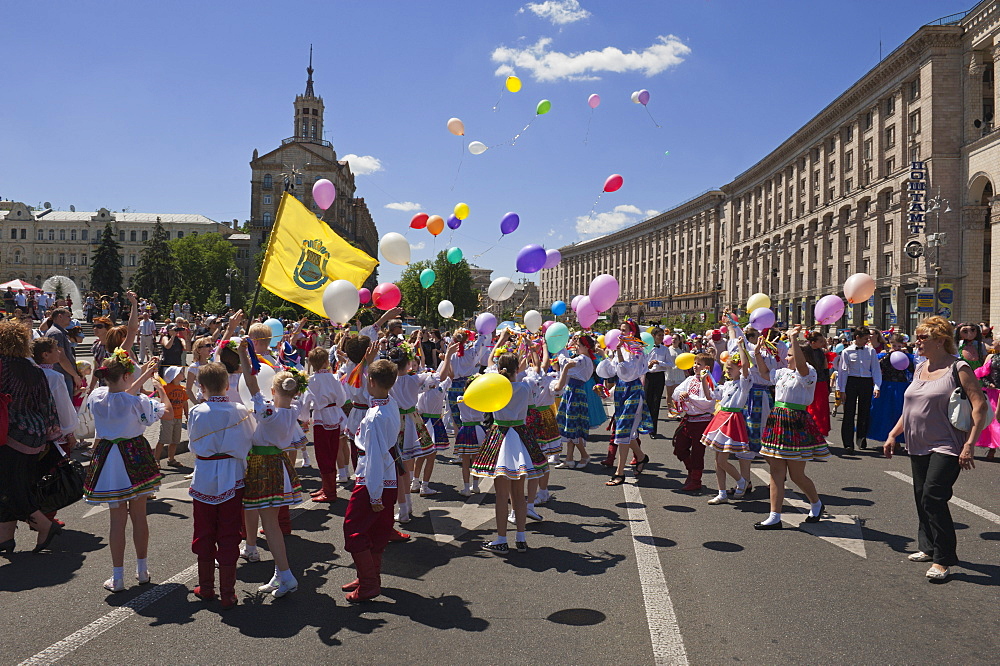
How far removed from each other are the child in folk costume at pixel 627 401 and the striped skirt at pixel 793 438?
200 centimetres

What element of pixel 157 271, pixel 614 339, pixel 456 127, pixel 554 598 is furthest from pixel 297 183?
pixel 554 598

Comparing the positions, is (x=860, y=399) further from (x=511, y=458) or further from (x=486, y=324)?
(x=511, y=458)

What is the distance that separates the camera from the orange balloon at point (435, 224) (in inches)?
450

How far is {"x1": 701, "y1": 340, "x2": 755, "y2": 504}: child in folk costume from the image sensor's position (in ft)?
24.2

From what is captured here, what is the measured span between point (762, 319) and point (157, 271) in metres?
77.7

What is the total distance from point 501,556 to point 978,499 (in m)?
5.92

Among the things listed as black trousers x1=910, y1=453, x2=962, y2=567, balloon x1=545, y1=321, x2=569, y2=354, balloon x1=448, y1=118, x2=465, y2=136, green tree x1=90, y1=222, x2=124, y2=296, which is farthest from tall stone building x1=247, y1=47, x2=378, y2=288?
black trousers x1=910, y1=453, x2=962, y2=567

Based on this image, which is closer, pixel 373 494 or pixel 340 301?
pixel 373 494

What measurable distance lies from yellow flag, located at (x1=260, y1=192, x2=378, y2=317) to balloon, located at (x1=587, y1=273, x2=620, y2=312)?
130 inches

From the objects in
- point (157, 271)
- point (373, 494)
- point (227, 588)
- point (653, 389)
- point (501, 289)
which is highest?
point (157, 271)

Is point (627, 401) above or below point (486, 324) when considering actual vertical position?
below

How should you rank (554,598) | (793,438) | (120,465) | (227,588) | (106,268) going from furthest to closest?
(106,268)
(793,438)
(120,465)
(554,598)
(227,588)

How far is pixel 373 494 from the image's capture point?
15.4 feet

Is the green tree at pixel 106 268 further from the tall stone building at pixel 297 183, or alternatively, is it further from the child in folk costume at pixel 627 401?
the child in folk costume at pixel 627 401
